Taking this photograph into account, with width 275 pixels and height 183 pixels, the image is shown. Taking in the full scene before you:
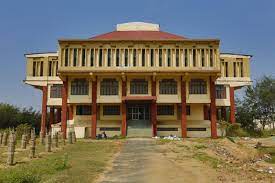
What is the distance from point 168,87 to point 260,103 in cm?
2440

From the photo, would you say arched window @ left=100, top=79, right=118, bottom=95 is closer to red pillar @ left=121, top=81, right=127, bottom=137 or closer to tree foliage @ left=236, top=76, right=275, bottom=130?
red pillar @ left=121, top=81, right=127, bottom=137

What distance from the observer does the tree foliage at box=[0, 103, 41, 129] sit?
5312 cm

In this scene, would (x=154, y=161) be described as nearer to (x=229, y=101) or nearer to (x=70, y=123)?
(x=70, y=123)

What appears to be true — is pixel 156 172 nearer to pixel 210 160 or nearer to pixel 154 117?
pixel 210 160

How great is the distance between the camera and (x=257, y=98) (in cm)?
5562

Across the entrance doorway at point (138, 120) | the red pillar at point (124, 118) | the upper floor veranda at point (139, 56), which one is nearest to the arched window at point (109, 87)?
the red pillar at point (124, 118)

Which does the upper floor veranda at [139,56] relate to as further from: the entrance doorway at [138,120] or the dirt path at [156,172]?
the dirt path at [156,172]

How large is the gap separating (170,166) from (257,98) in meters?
44.7

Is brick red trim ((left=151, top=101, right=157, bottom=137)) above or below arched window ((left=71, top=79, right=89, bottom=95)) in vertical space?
below

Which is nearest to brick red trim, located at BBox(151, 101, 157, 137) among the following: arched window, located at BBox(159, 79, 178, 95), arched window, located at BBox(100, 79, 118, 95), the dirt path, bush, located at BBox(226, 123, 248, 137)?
arched window, located at BBox(159, 79, 178, 95)

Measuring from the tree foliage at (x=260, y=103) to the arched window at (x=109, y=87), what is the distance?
24.8m

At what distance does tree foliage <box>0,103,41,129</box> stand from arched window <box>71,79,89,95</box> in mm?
17812

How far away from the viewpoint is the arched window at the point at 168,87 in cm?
3769

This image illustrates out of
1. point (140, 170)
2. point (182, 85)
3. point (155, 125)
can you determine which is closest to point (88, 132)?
point (155, 125)
